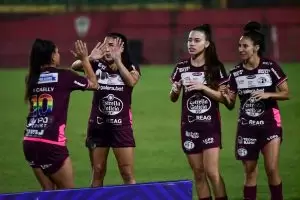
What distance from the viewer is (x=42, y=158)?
23.7 feet

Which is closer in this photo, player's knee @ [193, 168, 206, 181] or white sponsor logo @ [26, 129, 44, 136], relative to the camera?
white sponsor logo @ [26, 129, 44, 136]

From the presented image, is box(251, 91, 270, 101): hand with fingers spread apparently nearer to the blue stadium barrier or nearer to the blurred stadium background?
the blue stadium barrier

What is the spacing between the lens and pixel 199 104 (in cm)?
811

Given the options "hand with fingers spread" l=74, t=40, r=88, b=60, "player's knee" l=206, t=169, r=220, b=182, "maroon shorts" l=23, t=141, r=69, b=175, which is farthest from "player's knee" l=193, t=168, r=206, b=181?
"hand with fingers spread" l=74, t=40, r=88, b=60

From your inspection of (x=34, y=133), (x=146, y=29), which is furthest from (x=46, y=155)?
(x=146, y=29)

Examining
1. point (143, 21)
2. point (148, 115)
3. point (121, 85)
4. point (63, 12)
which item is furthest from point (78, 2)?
point (121, 85)

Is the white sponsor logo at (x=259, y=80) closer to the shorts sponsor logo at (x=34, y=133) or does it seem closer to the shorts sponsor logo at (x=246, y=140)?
the shorts sponsor logo at (x=246, y=140)

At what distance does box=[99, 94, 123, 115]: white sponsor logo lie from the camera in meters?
8.51

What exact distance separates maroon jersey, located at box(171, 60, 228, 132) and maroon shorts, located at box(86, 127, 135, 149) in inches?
29.6

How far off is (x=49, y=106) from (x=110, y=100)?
4.51 feet

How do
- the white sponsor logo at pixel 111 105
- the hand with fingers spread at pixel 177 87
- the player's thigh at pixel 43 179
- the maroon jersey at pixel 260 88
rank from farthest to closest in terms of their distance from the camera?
the white sponsor logo at pixel 111 105, the maroon jersey at pixel 260 88, the hand with fingers spread at pixel 177 87, the player's thigh at pixel 43 179

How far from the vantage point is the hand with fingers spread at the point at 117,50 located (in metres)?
8.27

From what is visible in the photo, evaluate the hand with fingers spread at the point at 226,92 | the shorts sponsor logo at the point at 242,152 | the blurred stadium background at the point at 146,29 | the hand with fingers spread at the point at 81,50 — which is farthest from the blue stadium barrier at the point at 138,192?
the blurred stadium background at the point at 146,29

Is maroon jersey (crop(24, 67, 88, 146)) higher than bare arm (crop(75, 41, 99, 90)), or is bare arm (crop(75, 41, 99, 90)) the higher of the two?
bare arm (crop(75, 41, 99, 90))
